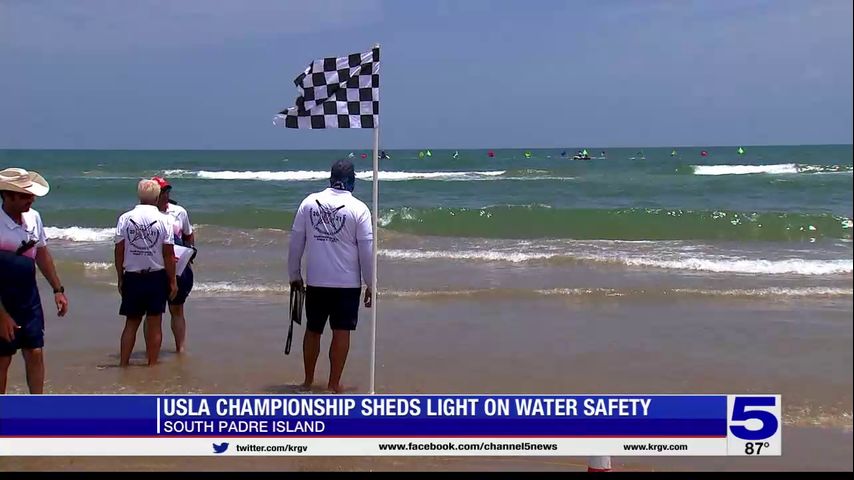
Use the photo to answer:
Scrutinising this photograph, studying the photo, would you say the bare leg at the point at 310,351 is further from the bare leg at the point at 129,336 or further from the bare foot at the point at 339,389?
the bare leg at the point at 129,336

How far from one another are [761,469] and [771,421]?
1.60 ft

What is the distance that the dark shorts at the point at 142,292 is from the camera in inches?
236

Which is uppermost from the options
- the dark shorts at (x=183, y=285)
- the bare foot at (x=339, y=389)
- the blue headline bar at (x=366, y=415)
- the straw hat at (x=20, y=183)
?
the straw hat at (x=20, y=183)

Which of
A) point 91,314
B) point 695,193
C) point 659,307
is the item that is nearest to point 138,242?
point 91,314

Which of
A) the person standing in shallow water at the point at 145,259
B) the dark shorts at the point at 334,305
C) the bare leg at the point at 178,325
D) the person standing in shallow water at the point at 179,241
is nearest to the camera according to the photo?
the dark shorts at the point at 334,305

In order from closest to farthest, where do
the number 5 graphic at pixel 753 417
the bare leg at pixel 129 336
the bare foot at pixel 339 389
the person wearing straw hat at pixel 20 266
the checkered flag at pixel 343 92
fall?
the number 5 graphic at pixel 753 417
the person wearing straw hat at pixel 20 266
the checkered flag at pixel 343 92
the bare foot at pixel 339 389
the bare leg at pixel 129 336

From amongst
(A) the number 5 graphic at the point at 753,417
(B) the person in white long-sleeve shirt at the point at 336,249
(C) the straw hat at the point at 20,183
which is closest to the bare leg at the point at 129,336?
(B) the person in white long-sleeve shirt at the point at 336,249

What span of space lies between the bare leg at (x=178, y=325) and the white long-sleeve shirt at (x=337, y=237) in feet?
6.64

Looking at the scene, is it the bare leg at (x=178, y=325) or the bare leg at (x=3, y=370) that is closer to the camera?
the bare leg at (x=3, y=370)

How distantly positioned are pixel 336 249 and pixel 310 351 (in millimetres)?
869

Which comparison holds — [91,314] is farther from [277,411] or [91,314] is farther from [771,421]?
[771,421]

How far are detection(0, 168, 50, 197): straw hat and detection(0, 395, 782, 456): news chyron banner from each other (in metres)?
1.23

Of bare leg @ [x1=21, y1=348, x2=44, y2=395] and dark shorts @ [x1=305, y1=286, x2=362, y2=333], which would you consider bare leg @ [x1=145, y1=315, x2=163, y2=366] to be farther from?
dark shorts @ [x1=305, y1=286, x2=362, y2=333]

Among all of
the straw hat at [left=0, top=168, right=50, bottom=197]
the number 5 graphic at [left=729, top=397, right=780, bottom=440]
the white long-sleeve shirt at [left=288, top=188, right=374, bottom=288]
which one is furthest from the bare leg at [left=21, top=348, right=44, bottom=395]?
the number 5 graphic at [left=729, top=397, right=780, bottom=440]
